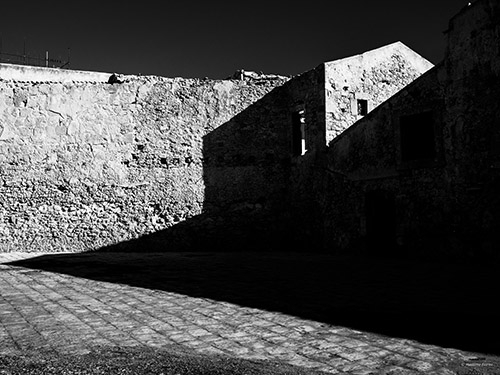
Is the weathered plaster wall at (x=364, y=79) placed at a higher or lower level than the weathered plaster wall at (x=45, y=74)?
lower

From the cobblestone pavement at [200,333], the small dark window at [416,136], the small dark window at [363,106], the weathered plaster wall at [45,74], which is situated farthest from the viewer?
the weathered plaster wall at [45,74]

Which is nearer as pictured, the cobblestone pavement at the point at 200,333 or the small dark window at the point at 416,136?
the cobblestone pavement at the point at 200,333

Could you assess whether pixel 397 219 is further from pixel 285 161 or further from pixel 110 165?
pixel 110 165

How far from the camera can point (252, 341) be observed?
3.87 m

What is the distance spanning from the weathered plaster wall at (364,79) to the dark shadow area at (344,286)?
3.98 meters

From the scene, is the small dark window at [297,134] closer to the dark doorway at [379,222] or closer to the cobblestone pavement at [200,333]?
the dark doorway at [379,222]

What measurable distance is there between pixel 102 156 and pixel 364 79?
23.1ft

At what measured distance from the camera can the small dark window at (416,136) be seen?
10.3 metres

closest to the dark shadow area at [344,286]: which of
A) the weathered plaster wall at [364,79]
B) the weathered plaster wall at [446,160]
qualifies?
the weathered plaster wall at [446,160]

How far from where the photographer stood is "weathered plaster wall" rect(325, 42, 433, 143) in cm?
1260

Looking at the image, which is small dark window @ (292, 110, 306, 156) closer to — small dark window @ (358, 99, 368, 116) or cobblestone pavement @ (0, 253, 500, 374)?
small dark window @ (358, 99, 368, 116)

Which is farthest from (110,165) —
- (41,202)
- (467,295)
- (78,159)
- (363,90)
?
(467,295)

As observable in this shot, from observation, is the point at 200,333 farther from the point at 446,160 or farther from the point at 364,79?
the point at 364,79

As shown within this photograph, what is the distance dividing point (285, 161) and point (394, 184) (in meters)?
3.77
